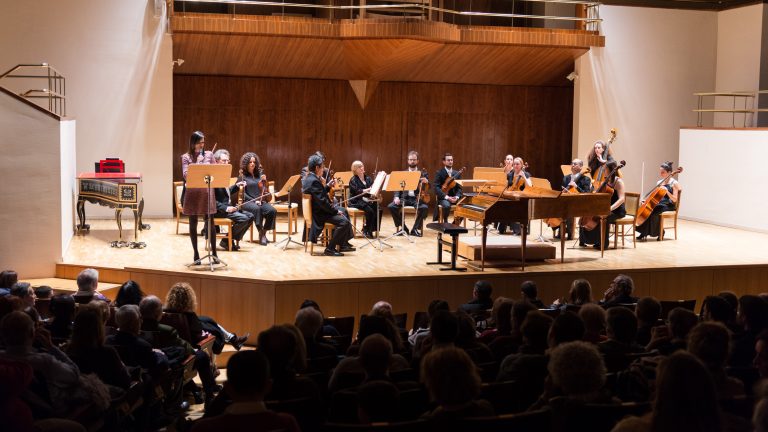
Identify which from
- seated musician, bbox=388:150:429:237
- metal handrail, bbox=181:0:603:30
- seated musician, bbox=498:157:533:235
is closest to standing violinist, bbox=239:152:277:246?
seated musician, bbox=388:150:429:237

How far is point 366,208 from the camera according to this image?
11055mm

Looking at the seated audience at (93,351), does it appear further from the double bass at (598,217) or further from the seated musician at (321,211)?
the double bass at (598,217)

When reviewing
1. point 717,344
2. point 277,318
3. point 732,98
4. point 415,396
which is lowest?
point 277,318

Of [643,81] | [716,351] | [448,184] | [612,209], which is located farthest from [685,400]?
[643,81]

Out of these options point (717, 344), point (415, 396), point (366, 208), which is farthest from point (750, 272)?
point (415, 396)

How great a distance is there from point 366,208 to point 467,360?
7.96m

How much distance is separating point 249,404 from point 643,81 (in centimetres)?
1279

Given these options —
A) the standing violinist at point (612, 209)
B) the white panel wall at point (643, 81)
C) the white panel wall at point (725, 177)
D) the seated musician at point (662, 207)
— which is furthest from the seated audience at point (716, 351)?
the white panel wall at point (643, 81)

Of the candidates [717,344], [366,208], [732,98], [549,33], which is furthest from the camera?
[732,98]

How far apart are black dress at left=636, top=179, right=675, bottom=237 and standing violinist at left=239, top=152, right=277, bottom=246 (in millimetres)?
4832

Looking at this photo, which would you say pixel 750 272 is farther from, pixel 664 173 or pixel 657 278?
pixel 664 173

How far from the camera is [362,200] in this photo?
36.4ft

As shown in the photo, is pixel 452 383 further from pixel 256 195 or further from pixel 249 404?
pixel 256 195

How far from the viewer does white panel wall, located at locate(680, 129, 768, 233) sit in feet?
43.2
